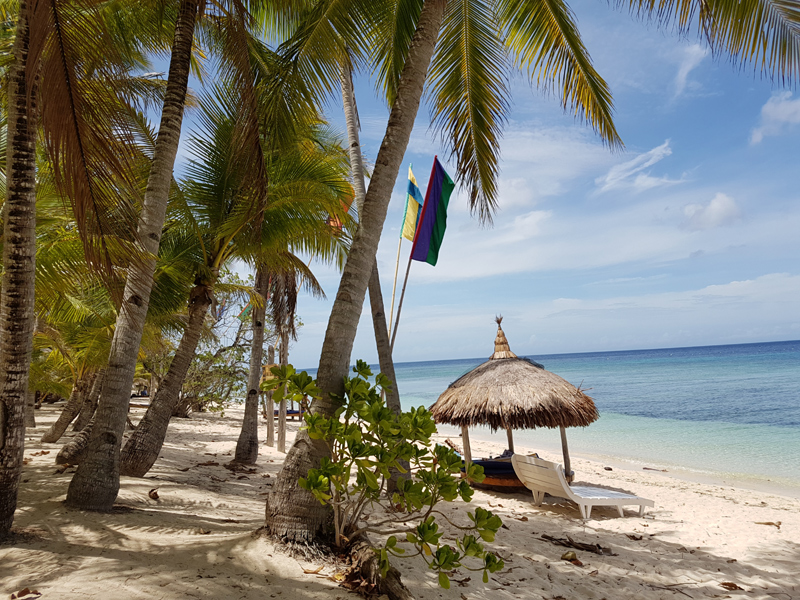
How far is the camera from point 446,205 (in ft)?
27.2

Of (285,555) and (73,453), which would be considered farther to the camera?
(73,453)

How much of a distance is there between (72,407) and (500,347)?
8.05 meters

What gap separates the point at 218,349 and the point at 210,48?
11.1 metres

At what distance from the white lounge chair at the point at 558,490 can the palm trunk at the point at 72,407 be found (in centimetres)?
738

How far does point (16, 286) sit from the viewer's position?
3283 millimetres

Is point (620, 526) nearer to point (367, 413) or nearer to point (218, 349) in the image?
point (367, 413)

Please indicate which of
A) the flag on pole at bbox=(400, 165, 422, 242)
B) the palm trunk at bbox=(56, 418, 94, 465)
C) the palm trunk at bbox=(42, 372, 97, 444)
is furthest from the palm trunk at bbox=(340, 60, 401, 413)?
the palm trunk at bbox=(42, 372, 97, 444)

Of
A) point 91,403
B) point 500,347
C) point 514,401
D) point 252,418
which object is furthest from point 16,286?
point 500,347

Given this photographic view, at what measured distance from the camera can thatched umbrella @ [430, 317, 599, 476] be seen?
7.96 metres

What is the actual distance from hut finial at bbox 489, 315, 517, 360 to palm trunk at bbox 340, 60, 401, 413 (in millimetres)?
3344

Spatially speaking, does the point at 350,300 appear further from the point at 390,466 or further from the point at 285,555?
the point at 285,555

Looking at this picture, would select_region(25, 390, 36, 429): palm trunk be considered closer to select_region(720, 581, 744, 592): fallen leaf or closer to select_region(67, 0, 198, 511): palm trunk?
select_region(67, 0, 198, 511): palm trunk

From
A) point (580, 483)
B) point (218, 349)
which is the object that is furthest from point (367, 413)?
point (218, 349)

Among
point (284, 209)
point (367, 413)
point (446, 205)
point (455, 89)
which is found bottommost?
point (367, 413)
